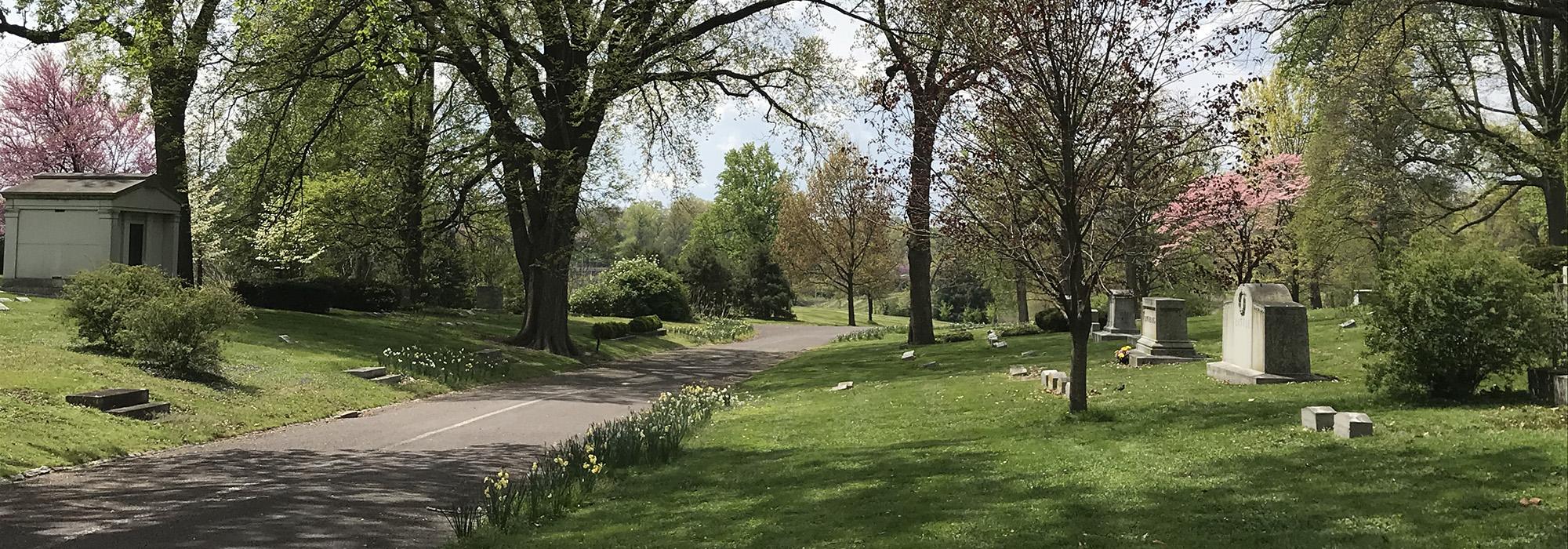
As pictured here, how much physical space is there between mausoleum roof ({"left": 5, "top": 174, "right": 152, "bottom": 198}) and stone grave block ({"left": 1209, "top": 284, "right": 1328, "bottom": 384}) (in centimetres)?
2832

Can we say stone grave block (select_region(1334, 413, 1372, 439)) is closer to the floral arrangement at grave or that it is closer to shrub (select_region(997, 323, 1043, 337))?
the floral arrangement at grave

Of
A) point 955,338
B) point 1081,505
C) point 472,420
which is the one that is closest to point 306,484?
point 472,420

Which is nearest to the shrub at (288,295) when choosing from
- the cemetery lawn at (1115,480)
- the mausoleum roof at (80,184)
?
the mausoleum roof at (80,184)

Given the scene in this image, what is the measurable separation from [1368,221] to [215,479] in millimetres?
36842

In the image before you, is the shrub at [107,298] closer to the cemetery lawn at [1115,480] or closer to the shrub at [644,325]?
the cemetery lawn at [1115,480]

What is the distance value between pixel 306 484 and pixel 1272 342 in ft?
40.7

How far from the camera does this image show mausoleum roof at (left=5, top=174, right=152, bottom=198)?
89.3 feet

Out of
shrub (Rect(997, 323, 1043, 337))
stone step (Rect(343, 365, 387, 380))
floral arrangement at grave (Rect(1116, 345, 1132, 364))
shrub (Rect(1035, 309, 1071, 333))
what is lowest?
stone step (Rect(343, 365, 387, 380))

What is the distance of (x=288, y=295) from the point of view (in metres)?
29.9

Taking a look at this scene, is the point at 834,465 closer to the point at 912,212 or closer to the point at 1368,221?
the point at 912,212

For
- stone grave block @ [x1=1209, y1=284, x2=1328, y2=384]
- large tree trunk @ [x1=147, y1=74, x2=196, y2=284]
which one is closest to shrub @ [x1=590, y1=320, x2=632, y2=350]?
large tree trunk @ [x1=147, y1=74, x2=196, y2=284]

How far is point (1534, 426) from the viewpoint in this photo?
8.54m

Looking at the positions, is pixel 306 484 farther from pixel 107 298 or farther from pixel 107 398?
pixel 107 298

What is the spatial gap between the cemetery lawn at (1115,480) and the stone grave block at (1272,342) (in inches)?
23.5
